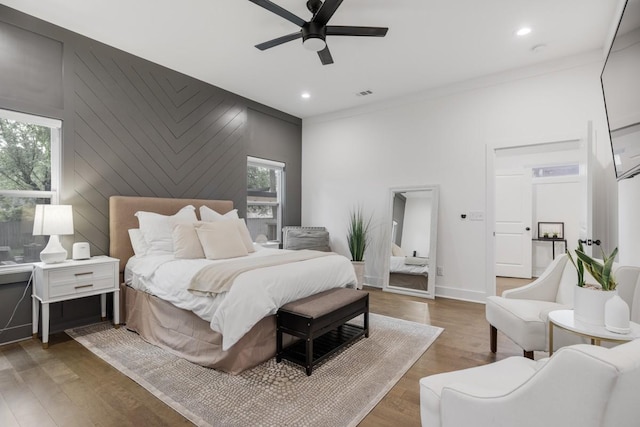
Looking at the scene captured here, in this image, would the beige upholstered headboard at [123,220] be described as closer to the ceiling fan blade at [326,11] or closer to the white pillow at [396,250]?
the ceiling fan blade at [326,11]

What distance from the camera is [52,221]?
109 inches

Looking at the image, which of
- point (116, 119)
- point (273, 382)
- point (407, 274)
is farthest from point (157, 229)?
point (407, 274)

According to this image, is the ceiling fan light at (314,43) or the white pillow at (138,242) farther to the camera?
the white pillow at (138,242)

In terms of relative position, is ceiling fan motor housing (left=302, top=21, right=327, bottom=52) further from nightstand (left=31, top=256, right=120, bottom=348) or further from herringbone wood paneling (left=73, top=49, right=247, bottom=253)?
nightstand (left=31, top=256, right=120, bottom=348)

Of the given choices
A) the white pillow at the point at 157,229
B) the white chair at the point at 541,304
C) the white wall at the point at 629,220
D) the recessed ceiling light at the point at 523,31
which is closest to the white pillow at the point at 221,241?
the white pillow at the point at 157,229

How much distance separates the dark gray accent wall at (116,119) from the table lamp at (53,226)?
1.17ft

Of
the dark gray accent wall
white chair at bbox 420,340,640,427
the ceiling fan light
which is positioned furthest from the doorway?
white chair at bbox 420,340,640,427

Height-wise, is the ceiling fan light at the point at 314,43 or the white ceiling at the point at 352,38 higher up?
the white ceiling at the point at 352,38

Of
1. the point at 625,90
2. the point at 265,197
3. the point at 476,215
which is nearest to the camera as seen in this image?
the point at 625,90

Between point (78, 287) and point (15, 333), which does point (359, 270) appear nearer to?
point (78, 287)

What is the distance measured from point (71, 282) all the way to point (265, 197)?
3075 millimetres

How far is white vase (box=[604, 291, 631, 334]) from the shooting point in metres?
1.56

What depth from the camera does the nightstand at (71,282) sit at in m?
2.69

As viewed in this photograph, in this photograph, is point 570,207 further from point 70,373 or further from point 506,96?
point 70,373
